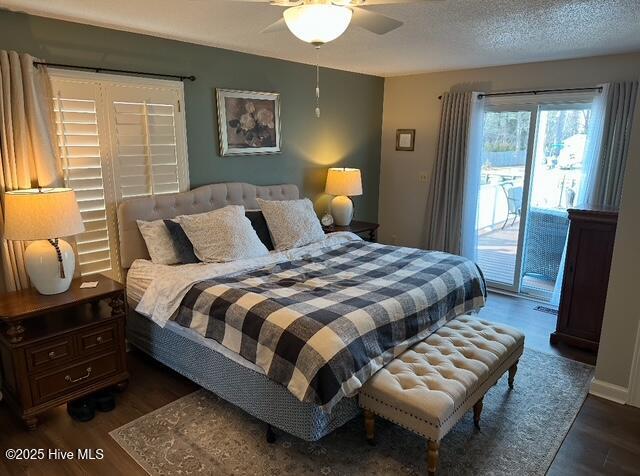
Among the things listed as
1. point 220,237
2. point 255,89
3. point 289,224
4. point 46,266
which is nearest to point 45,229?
point 46,266

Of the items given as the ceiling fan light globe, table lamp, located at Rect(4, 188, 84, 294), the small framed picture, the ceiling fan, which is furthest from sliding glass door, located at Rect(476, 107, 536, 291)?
table lamp, located at Rect(4, 188, 84, 294)

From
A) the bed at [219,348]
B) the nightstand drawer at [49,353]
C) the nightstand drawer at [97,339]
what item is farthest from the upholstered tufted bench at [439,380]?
the nightstand drawer at [49,353]

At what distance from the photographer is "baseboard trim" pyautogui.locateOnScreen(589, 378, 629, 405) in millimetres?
2887

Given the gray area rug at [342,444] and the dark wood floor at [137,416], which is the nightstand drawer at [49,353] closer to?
the dark wood floor at [137,416]

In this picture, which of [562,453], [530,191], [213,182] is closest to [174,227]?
[213,182]

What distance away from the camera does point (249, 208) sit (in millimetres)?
4102

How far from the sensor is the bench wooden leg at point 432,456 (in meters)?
2.08

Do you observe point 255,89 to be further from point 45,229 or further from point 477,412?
point 477,412

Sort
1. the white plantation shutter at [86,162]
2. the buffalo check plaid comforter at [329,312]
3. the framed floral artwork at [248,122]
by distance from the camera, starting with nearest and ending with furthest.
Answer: the buffalo check plaid comforter at [329,312] < the white plantation shutter at [86,162] < the framed floral artwork at [248,122]

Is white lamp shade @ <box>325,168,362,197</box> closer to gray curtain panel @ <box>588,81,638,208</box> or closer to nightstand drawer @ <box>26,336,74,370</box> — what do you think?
gray curtain panel @ <box>588,81,638,208</box>

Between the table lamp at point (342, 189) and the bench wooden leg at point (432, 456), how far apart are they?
301 centimetres

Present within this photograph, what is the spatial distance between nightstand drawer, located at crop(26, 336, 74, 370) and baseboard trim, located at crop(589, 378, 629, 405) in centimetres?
337

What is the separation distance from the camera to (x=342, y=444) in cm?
246

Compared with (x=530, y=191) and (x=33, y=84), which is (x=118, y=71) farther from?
(x=530, y=191)
